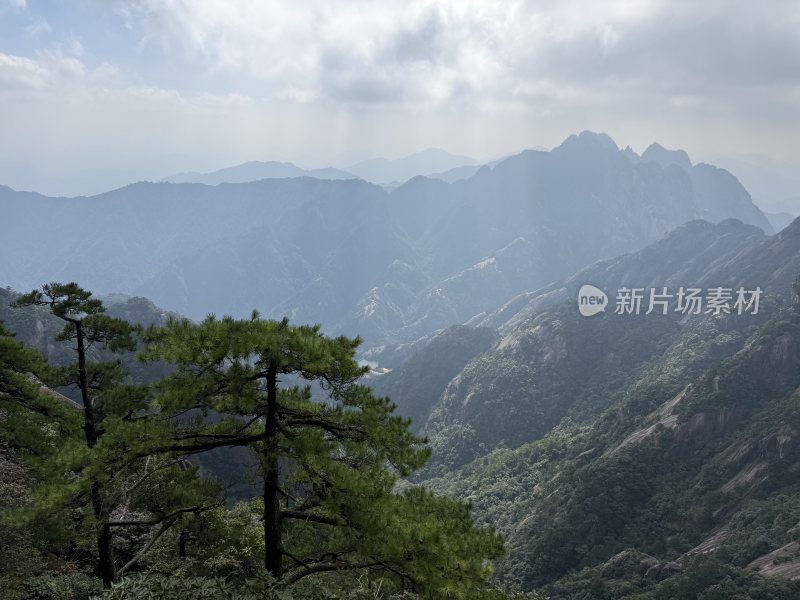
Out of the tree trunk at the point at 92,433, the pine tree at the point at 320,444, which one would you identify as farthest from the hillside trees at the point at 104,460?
the pine tree at the point at 320,444

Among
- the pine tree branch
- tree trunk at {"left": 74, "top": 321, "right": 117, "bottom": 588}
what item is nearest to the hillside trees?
tree trunk at {"left": 74, "top": 321, "right": 117, "bottom": 588}

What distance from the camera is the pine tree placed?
Result: 10453mm

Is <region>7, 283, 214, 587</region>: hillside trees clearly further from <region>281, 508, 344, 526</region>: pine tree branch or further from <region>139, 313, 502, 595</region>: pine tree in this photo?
<region>281, 508, 344, 526</region>: pine tree branch

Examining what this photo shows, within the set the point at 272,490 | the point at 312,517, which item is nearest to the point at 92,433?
the point at 272,490

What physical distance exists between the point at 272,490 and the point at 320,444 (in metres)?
1.46

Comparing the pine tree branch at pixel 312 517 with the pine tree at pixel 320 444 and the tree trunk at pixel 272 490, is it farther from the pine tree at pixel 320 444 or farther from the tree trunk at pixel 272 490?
the tree trunk at pixel 272 490

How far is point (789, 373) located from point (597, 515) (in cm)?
4718

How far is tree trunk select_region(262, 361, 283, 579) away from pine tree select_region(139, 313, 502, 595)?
2 centimetres

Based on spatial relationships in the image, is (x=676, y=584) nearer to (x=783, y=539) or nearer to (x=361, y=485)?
(x=783, y=539)

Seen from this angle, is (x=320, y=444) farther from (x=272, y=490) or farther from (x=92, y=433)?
(x=92, y=433)

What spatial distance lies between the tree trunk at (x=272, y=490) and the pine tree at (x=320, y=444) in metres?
0.02

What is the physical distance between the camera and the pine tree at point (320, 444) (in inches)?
412

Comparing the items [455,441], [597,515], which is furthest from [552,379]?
[597,515]

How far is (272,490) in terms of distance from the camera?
1130 cm
